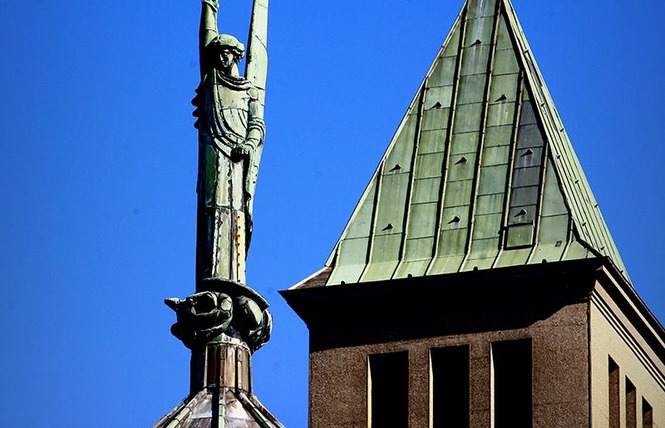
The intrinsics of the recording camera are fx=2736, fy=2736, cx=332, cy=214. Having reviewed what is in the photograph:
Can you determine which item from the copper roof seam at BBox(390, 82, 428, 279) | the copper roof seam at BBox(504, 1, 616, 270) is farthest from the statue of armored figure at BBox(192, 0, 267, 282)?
the copper roof seam at BBox(390, 82, 428, 279)

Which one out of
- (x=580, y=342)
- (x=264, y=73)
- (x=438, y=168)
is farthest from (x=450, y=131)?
(x=264, y=73)

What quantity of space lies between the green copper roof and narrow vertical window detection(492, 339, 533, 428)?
61.6 inches

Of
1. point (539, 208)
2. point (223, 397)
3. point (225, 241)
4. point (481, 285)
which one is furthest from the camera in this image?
point (539, 208)

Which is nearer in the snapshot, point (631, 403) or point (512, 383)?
point (512, 383)

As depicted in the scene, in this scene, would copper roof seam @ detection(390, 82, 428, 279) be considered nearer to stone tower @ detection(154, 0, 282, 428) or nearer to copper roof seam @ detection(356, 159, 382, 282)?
copper roof seam @ detection(356, 159, 382, 282)

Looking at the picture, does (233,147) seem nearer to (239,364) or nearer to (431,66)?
(239,364)

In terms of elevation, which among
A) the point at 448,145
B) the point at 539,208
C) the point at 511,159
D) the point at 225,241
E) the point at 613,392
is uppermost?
the point at 448,145

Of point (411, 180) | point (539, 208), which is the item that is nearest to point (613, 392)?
point (539, 208)

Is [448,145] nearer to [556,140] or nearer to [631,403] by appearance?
[556,140]

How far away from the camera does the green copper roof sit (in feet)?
167

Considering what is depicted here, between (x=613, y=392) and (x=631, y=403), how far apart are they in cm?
119

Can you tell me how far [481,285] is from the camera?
166 ft

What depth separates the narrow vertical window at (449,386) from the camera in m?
50.2

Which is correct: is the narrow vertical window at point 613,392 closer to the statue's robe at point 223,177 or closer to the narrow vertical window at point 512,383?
the narrow vertical window at point 512,383
